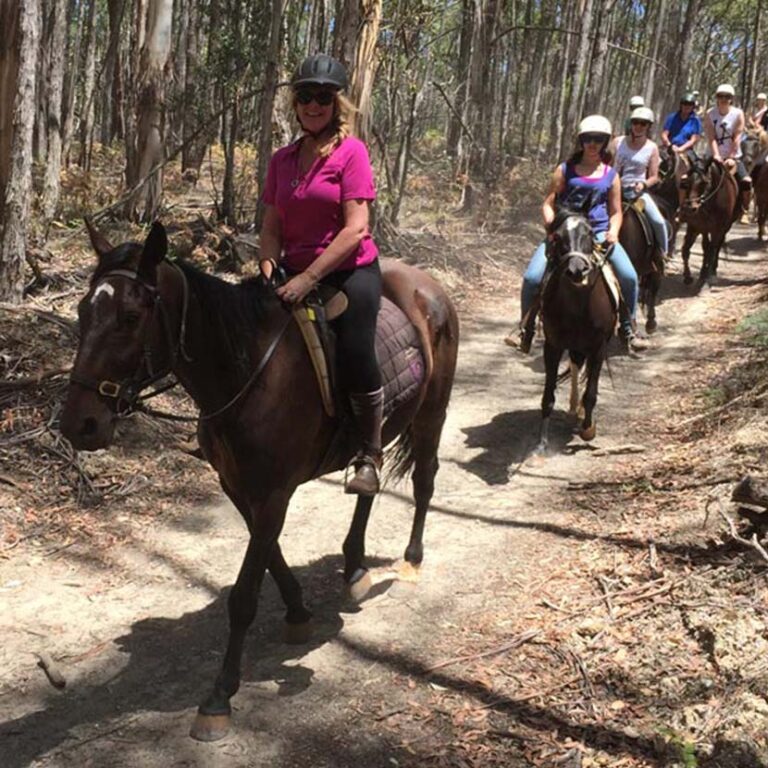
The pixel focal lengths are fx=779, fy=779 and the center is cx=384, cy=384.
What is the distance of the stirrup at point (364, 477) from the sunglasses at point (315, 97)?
5.92ft

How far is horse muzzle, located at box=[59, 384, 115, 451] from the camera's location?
304cm

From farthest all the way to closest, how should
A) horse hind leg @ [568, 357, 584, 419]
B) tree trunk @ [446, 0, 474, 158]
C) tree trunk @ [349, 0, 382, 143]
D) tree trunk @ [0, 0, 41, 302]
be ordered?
tree trunk @ [446, 0, 474, 158], tree trunk @ [349, 0, 382, 143], horse hind leg @ [568, 357, 584, 419], tree trunk @ [0, 0, 41, 302]

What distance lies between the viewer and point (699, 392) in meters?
8.49

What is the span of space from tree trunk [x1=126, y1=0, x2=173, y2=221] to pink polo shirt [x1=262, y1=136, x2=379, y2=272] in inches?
294

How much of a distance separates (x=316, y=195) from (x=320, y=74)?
1.80ft

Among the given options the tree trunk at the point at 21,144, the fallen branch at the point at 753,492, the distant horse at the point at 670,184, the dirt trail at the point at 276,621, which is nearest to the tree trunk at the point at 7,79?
the tree trunk at the point at 21,144

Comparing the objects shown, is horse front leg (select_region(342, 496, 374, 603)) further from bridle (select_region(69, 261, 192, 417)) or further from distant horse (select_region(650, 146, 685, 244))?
distant horse (select_region(650, 146, 685, 244))

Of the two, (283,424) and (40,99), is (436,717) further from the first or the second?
(40,99)

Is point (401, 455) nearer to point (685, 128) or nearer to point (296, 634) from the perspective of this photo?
point (296, 634)

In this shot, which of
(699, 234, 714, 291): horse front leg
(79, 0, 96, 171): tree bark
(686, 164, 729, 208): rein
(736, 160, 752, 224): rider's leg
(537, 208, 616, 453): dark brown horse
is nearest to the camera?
(537, 208, 616, 453): dark brown horse

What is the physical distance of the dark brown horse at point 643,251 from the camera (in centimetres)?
1029

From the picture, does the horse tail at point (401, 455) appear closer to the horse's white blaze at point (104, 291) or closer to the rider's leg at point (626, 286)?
the horse's white blaze at point (104, 291)

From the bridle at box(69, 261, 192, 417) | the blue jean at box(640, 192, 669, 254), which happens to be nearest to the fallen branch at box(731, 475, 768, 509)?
the bridle at box(69, 261, 192, 417)

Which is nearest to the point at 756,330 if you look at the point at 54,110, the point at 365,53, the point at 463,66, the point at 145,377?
the point at 365,53
